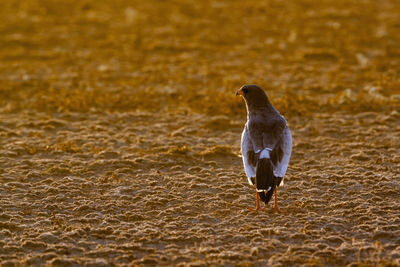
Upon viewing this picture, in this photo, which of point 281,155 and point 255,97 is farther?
point 255,97

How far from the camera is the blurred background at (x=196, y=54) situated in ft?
32.3

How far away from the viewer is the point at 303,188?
6621mm

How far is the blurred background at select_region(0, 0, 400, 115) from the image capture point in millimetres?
9859

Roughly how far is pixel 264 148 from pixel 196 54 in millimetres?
7046

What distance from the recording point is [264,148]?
5.94m

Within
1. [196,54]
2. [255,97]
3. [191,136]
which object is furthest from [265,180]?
[196,54]

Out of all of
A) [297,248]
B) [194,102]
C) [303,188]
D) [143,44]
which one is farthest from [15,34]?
[297,248]

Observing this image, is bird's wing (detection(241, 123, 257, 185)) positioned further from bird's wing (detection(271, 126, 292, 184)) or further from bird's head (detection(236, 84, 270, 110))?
bird's head (detection(236, 84, 270, 110))

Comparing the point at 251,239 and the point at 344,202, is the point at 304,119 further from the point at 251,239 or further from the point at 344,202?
the point at 251,239

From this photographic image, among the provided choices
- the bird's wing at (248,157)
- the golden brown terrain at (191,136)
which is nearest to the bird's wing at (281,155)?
the bird's wing at (248,157)

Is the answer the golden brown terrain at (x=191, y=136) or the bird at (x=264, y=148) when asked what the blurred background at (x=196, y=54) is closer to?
the golden brown terrain at (x=191, y=136)

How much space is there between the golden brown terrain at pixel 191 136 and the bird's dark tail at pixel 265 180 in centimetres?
33

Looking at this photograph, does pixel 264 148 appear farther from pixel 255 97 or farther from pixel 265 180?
pixel 255 97

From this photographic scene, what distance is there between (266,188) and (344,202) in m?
1.12
